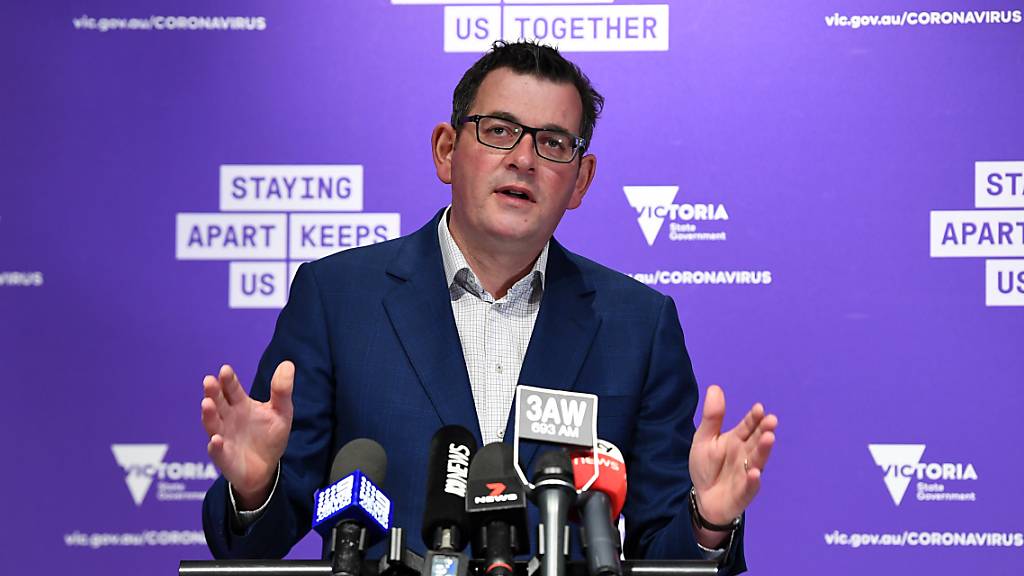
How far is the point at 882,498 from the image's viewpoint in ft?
12.4

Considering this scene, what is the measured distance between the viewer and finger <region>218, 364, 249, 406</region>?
170 cm

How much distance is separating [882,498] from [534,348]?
1872 millimetres

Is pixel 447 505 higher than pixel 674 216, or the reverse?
pixel 674 216

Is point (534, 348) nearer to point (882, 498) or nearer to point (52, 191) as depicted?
point (882, 498)

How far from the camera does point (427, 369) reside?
2342 millimetres

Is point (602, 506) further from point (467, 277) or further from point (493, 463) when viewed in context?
point (467, 277)

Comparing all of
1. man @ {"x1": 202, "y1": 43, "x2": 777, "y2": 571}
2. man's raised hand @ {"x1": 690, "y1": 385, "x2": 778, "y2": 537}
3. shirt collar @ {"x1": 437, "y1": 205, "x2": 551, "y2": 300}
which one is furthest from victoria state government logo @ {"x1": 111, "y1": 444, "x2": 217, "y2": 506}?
man's raised hand @ {"x1": 690, "y1": 385, "x2": 778, "y2": 537}

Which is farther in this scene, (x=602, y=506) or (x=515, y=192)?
(x=515, y=192)

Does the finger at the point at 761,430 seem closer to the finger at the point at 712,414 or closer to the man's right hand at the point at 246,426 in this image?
the finger at the point at 712,414

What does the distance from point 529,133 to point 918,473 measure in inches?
81.9

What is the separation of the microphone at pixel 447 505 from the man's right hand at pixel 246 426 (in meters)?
0.35

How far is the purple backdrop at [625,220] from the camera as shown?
3797mm

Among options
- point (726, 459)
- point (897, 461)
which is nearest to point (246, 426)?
point (726, 459)

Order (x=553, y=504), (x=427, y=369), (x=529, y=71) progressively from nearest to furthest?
(x=553, y=504), (x=427, y=369), (x=529, y=71)
